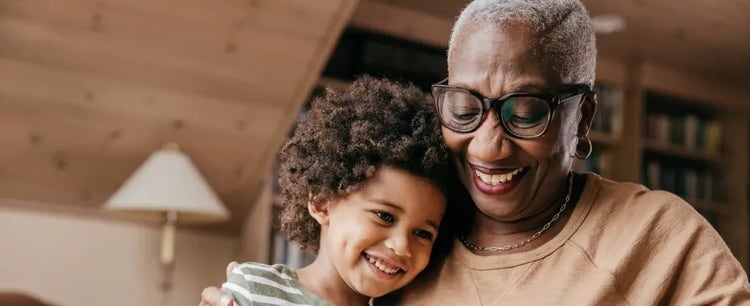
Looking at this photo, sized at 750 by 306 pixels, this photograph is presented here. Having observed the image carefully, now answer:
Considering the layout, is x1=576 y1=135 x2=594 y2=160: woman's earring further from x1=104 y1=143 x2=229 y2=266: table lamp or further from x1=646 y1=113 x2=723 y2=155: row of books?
x1=646 y1=113 x2=723 y2=155: row of books

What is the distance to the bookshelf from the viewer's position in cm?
521

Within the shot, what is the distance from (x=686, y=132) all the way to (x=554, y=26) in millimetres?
4450

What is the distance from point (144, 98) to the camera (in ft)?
12.2

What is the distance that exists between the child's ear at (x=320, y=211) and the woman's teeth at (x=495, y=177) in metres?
0.28

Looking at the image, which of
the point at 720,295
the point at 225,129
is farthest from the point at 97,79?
the point at 720,295

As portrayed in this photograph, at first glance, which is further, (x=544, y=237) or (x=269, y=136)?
(x=269, y=136)

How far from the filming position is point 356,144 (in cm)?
148

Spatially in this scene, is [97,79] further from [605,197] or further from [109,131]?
[605,197]

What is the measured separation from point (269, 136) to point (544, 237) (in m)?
2.67

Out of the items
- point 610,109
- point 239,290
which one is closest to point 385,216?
point 239,290

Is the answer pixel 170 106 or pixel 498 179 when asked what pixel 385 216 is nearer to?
pixel 498 179

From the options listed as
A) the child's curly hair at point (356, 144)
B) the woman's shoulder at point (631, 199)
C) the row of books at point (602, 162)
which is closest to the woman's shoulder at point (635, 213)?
the woman's shoulder at point (631, 199)

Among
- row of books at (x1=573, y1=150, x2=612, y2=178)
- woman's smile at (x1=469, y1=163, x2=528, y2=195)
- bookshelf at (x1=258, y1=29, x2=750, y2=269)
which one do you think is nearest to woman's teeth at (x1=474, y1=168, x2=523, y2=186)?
woman's smile at (x1=469, y1=163, x2=528, y2=195)

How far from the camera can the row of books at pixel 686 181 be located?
17.9 ft
